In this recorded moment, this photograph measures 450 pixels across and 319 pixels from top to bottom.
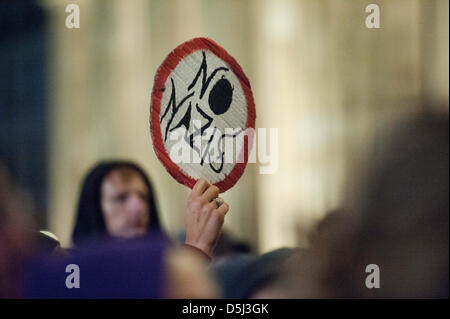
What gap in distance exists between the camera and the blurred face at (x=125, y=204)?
243 centimetres

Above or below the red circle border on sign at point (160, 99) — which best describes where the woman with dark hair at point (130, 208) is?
below

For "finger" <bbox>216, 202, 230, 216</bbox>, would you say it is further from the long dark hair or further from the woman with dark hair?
the long dark hair

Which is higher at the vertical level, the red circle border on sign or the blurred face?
the red circle border on sign

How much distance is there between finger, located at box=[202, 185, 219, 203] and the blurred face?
0.68 ft

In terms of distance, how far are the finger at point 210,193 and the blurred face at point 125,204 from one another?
0.21 metres

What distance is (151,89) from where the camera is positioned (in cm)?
247

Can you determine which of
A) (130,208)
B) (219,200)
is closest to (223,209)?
(219,200)

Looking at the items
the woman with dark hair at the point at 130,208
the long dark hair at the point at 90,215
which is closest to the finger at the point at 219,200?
the woman with dark hair at the point at 130,208

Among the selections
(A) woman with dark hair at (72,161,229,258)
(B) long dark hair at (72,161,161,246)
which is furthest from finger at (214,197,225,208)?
(B) long dark hair at (72,161,161,246)

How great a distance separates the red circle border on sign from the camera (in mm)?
Result: 2441

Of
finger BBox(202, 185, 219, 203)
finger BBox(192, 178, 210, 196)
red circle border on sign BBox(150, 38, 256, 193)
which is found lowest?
finger BBox(202, 185, 219, 203)

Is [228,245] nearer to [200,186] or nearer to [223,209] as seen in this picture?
[223,209]

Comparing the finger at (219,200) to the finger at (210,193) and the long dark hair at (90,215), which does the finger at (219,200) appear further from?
the long dark hair at (90,215)

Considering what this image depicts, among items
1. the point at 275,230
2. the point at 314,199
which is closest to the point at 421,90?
the point at 314,199
